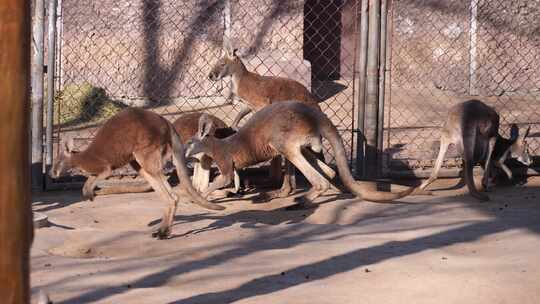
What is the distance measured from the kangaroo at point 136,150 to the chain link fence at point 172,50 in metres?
5.45

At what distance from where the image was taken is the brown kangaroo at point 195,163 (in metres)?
8.12

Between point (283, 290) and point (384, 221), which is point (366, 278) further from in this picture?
point (384, 221)

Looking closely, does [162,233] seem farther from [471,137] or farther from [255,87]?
[255,87]

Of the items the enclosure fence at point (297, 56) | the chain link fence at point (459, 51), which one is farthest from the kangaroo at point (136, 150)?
the chain link fence at point (459, 51)

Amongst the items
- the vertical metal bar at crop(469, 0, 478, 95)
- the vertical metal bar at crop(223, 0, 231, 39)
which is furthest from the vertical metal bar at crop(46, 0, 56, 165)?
the vertical metal bar at crop(469, 0, 478, 95)

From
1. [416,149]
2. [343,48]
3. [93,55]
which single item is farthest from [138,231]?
[343,48]

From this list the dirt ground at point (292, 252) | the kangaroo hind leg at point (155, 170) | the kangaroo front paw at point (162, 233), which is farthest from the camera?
the kangaroo hind leg at point (155, 170)

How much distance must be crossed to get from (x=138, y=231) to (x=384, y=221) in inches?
69.6

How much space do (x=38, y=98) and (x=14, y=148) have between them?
208 inches

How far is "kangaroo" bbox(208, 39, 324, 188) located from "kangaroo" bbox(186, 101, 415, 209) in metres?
0.76

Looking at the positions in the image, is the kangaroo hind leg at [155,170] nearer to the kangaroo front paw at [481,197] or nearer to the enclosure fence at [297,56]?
the kangaroo front paw at [481,197]

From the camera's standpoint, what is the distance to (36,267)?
5168 mm

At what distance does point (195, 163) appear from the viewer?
8320 mm

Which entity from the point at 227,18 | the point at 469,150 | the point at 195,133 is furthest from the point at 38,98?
the point at 227,18
